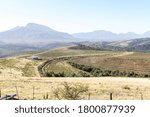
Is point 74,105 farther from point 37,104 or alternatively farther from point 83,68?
point 83,68

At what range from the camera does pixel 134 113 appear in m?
14.8

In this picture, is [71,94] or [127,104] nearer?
[127,104]

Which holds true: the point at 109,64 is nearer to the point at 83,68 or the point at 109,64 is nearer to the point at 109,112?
the point at 83,68

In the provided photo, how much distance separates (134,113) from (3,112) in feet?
20.1

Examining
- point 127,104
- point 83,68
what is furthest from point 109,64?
point 127,104

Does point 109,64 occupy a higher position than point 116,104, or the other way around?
point 116,104

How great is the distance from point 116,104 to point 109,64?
356 ft

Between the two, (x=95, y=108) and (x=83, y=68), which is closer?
(x=95, y=108)

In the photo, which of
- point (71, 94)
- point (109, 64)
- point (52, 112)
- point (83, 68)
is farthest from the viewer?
point (109, 64)

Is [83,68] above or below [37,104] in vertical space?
below

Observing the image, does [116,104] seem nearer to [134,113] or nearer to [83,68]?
[134,113]

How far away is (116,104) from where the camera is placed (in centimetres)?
1538

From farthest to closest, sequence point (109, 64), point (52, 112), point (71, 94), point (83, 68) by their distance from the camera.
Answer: point (109, 64) → point (83, 68) → point (71, 94) → point (52, 112)

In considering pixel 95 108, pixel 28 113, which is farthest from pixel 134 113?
pixel 28 113
